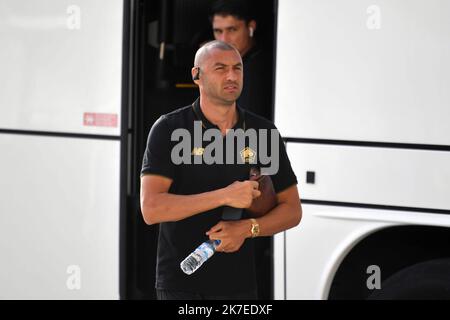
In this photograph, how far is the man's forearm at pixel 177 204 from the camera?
248 cm

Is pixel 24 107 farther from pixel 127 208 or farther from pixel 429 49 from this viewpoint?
pixel 429 49

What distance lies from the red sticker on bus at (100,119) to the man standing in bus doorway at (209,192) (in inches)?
50.2

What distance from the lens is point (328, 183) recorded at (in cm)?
350

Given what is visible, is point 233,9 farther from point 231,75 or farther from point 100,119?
point 231,75

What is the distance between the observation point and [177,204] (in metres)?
2.50

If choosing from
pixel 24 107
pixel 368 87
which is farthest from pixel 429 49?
pixel 24 107

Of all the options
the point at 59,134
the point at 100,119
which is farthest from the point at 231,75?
the point at 59,134

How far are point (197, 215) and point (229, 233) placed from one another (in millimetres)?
125

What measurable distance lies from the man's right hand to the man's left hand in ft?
0.29

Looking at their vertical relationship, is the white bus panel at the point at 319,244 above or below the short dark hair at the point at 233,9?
below

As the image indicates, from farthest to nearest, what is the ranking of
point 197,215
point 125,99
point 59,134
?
point 59,134 < point 125,99 < point 197,215

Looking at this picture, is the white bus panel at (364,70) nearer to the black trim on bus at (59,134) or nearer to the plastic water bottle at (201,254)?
the black trim on bus at (59,134)

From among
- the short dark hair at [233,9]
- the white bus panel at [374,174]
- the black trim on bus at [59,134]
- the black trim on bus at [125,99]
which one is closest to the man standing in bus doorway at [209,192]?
the white bus panel at [374,174]
